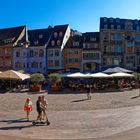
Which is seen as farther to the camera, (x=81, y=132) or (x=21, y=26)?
(x=21, y=26)

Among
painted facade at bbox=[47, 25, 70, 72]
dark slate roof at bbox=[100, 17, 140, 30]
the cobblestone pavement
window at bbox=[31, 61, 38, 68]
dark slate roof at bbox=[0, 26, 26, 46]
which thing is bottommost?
the cobblestone pavement

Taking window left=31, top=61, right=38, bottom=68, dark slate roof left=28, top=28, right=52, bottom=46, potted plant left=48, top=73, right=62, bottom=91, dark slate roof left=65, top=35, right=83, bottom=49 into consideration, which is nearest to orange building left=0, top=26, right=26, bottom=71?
dark slate roof left=28, top=28, right=52, bottom=46

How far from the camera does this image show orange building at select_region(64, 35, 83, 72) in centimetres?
6122

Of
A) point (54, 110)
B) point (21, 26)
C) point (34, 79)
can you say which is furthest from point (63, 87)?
point (21, 26)

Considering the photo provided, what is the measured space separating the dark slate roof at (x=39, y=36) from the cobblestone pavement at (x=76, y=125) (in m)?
44.1

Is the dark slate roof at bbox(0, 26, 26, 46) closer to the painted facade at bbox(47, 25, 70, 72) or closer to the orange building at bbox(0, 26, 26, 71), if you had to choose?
the orange building at bbox(0, 26, 26, 71)

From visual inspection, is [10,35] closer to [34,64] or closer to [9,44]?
[9,44]

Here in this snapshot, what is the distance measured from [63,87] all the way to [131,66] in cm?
2578

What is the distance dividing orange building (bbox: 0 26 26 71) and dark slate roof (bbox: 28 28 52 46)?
1986 millimetres

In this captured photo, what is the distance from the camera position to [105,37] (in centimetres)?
6122

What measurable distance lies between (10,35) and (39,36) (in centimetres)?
714

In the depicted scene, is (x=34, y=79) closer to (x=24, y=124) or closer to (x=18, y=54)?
(x=24, y=124)

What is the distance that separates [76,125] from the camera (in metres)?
15.9

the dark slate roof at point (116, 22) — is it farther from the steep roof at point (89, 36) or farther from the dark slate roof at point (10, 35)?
the dark slate roof at point (10, 35)
